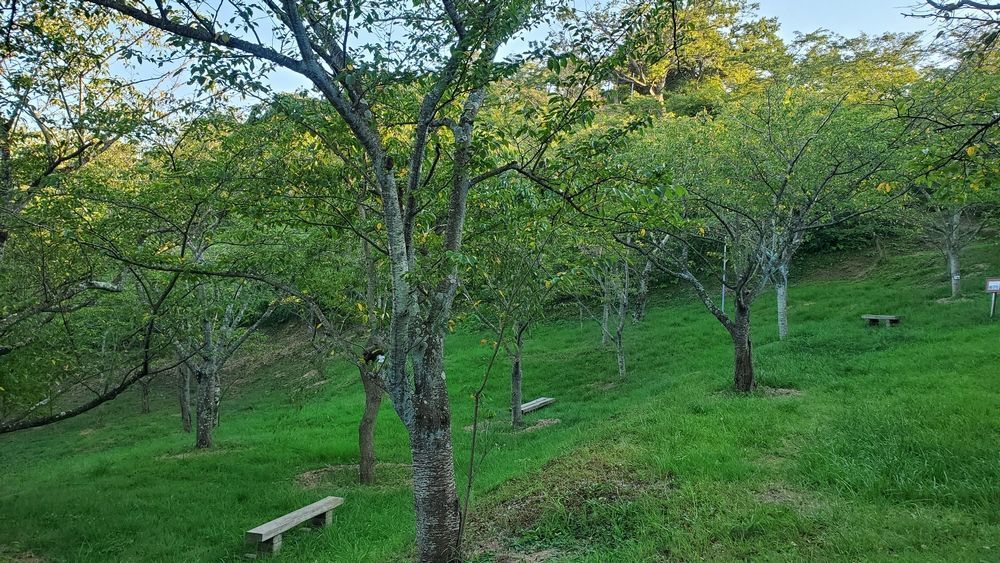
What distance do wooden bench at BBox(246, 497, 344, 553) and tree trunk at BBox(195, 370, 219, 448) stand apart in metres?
6.75

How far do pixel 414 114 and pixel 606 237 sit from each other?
129 inches

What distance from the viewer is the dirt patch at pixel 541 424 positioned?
40.8 ft

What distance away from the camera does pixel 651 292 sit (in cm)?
2564

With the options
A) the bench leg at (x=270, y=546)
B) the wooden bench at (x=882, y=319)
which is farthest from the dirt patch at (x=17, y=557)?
the wooden bench at (x=882, y=319)

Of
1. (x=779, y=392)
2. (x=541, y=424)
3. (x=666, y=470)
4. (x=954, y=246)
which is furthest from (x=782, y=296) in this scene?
(x=666, y=470)

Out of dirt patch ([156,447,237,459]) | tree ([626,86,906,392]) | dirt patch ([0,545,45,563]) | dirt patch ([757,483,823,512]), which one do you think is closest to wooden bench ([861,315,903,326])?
tree ([626,86,906,392])

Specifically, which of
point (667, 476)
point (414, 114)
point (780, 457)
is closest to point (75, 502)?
point (414, 114)

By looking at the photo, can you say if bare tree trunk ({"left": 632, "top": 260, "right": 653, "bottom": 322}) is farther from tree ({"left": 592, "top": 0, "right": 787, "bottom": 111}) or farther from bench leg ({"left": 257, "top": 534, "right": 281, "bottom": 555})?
bench leg ({"left": 257, "top": 534, "right": 281, "bottom": 555})

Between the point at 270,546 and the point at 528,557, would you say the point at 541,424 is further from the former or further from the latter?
the point at 528,557

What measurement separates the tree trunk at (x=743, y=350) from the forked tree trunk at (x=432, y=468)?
22.5 ft

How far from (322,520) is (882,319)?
47.8 feet

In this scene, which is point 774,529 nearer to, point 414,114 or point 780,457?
point 780,457

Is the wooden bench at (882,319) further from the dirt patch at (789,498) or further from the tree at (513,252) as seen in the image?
the tree at (513,252)

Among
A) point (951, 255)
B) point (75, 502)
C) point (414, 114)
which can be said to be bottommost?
point (75, 502)
